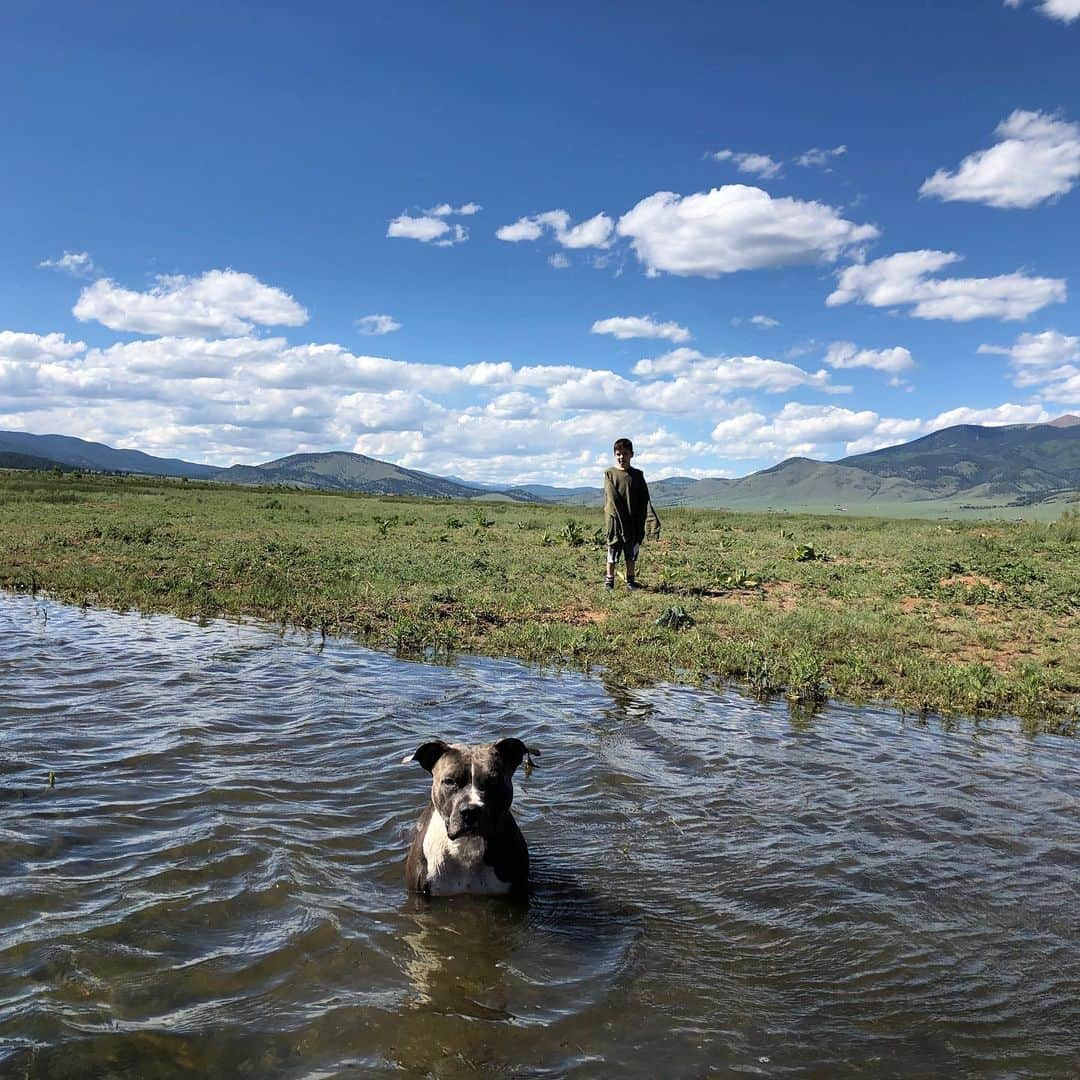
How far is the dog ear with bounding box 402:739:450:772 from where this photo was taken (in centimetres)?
598

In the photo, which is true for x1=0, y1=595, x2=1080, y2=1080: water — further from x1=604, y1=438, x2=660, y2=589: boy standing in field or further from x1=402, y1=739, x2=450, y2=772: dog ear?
x1=604, y1=438, x2=660, y2=589: boy standing in field

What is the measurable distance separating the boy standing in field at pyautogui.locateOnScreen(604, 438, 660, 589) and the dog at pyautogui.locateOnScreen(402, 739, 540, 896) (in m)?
12.1

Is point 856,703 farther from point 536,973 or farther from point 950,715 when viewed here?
point 536,973

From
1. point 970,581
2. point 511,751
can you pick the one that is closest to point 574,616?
point 511,751

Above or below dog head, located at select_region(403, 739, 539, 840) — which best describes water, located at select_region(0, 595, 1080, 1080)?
below

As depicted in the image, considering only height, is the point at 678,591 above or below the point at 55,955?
above

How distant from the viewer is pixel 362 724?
9.79 meters

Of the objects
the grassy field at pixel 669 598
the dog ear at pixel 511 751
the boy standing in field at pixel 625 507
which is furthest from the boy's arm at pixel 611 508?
the dog ear at pixel 511 751

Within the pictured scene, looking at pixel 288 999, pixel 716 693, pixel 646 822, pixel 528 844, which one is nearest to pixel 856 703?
pixel 716 693

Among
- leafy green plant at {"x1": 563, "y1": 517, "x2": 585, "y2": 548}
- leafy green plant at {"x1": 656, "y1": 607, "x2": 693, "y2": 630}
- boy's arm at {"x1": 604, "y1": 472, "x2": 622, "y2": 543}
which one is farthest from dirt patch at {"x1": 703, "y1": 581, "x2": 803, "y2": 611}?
leafy green plant at {"x1": 563, "y1": 517, "x2": 585, "y2": 548}

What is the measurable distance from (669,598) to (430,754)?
12.2 meters

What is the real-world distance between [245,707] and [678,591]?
11.0m

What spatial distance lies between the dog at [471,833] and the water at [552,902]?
17 centimetres

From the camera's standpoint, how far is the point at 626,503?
18094 millimetres
